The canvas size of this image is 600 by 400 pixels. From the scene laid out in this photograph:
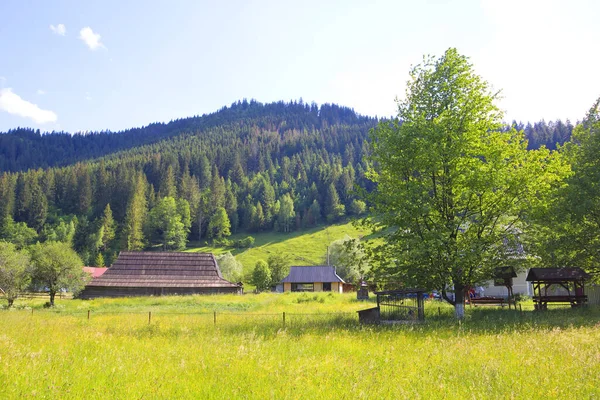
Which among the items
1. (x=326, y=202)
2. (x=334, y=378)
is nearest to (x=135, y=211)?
(x=326, y=202)

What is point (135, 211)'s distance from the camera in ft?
400

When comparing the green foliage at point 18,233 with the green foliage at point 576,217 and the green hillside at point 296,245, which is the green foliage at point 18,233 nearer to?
the green hillside at point 296,245

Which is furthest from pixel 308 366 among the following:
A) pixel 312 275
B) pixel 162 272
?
pixel 312 275

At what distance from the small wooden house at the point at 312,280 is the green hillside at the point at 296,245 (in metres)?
20.3

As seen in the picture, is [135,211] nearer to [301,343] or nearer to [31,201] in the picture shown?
[31,201]

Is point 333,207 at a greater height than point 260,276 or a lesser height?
greater

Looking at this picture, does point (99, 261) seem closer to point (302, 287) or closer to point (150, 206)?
point (150, 206)

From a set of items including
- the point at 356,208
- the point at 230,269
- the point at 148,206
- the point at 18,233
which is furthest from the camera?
the point at 356,208

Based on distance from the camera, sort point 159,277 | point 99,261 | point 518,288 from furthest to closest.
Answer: point 99,261, point 159,277, point 518,288

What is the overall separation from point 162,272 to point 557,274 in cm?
4842

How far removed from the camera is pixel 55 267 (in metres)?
44.2

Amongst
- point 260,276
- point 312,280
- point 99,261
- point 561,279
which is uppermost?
point 99,261

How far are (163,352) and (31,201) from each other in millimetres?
147384

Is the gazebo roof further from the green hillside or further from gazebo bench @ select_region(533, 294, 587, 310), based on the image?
the green hillside
